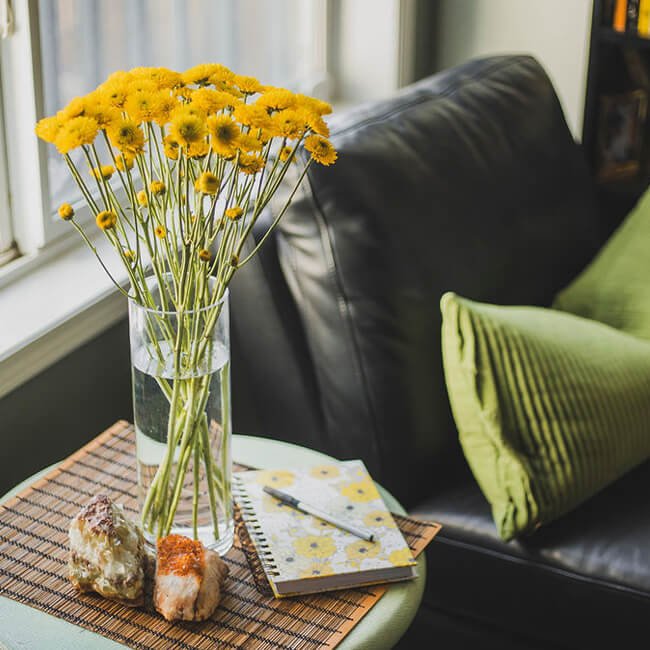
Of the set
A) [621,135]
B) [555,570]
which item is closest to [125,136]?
[555,570]

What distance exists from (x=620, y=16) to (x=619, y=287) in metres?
0.83

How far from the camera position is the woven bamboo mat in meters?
0.99

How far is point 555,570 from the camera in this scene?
4.48 ft

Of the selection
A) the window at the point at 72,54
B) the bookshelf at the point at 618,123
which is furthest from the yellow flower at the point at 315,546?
the bookshelf at the point at 618,123

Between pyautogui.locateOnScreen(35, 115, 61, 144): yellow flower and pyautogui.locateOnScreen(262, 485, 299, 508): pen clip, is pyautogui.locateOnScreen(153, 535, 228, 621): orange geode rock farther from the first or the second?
pyautogui.locateOnScreen(35, 115, 61, 144): yellow flower

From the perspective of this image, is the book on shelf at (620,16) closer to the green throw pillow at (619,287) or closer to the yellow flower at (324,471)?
the green throw pillow at (619,287)

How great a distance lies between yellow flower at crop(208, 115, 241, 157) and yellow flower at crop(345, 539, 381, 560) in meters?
0.45

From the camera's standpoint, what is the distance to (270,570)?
3.49 feet

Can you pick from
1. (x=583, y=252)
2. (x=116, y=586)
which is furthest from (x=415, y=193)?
(x=116, y=586)

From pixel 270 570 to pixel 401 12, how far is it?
167cm

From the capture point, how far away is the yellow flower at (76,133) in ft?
2.80

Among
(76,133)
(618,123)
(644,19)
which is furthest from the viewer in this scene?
(618,123)

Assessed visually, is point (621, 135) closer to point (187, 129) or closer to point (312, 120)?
point (312, 120)

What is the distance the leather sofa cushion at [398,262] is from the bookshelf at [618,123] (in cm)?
72
